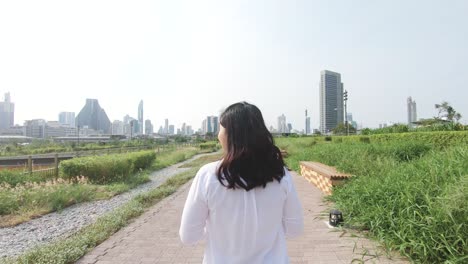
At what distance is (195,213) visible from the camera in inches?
56.7

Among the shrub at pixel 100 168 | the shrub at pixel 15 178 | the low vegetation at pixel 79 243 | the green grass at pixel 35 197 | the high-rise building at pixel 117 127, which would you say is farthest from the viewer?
the high-rise building at pixel 117 127

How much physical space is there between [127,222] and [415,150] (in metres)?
7.39

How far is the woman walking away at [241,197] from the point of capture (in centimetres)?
139

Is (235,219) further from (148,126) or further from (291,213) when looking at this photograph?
(148,126)

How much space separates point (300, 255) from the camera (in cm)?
395

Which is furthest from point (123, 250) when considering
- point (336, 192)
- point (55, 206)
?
point (55, 206)

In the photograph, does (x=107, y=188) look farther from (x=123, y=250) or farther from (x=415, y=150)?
(x=415, y=150)

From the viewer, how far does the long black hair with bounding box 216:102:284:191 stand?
138cm

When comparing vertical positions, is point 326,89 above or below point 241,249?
above

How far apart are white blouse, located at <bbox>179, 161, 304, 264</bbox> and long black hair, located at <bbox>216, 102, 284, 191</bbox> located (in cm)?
4

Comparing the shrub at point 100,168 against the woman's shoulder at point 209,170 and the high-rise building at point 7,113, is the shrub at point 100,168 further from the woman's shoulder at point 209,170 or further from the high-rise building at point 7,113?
the high-rise building at point 7,113

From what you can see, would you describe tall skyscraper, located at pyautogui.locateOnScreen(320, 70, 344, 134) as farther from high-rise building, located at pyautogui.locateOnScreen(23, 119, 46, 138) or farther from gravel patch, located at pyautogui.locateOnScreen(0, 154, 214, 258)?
high-rise building, located at pyautogui.locateOnScreen(23, 119, 46, 138)

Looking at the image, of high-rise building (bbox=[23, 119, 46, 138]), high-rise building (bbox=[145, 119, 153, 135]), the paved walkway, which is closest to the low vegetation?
the paved walkway

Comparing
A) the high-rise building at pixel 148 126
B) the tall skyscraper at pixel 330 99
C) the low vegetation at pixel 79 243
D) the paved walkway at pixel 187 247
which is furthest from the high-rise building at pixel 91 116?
the paved walkway at pixel 187 247
